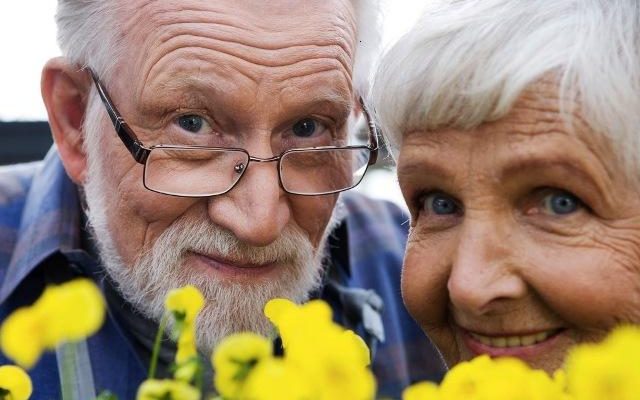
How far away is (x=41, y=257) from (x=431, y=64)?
5.53ft

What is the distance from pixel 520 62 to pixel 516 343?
49 cm

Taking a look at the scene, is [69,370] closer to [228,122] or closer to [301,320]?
[301,320]

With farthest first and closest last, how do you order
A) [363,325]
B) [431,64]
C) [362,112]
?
[363,325] → [362,112] → [431,64]

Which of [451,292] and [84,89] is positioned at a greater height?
[451,292]

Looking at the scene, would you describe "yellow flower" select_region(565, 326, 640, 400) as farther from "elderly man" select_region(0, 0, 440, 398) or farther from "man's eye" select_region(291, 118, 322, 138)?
"man's eye" select_region(291, 118, 322, 138)

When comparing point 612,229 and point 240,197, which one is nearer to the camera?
point 612,229

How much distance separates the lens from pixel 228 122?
2490 millimetres

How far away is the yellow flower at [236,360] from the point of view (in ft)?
2.60

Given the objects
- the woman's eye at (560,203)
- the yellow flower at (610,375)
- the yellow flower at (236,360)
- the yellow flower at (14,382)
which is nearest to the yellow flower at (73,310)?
the yellow flower at (236,360)

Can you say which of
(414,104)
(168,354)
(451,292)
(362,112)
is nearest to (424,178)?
(414,104)

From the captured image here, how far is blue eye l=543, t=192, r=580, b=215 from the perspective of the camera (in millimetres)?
1637

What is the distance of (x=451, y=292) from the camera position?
161 centimetres

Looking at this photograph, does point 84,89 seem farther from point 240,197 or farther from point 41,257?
point 240,197

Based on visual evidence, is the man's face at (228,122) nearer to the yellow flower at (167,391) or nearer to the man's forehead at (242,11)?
the man's forehead at (242,11)
